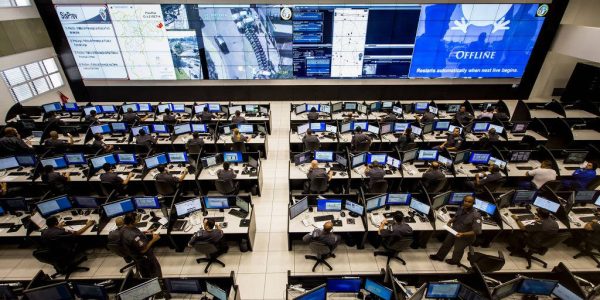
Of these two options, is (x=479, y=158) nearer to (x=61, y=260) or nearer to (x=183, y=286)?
(x=183, y=286)

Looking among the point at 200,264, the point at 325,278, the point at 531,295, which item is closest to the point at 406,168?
the point at 531,295

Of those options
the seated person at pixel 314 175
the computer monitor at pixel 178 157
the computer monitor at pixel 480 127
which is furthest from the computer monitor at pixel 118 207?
the computer monitor at pixel 480 127

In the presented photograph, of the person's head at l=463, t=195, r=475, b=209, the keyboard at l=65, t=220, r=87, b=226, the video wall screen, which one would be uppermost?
the video wall screen

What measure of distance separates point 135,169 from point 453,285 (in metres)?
7.38

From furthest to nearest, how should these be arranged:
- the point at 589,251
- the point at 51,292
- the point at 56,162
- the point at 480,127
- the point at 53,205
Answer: the point at 480,127 < the point at 56,162 < the point at 53,205 < the point at 589,251 < the point at 51,292

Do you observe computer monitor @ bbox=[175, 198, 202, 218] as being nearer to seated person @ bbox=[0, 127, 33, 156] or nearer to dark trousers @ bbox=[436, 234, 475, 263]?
dark trousers @ bbox=[436, 234, 475, 263]

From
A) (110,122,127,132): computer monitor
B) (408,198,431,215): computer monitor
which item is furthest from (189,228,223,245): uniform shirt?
(110,122,127,132): computer monitor

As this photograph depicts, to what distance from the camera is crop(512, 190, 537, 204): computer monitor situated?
6254 millimetres

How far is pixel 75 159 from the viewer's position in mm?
7758

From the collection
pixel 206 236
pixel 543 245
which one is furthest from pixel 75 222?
pixel 543 245

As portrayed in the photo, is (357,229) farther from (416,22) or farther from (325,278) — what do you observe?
(416,22)

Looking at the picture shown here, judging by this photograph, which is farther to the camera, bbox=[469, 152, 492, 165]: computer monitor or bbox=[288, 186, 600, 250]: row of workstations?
bbox=[469, 152, 492, 165]: computer monitor

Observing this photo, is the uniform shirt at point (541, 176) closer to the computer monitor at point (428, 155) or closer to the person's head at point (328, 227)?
the computer monitor at point (428, 155)

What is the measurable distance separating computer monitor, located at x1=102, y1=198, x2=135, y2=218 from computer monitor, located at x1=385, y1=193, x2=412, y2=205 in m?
5.25
